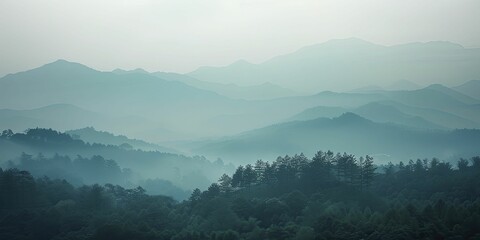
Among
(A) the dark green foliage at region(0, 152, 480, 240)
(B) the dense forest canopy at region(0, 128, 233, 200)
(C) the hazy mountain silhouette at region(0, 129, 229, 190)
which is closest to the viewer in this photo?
(A) the dark green foliage at region(0, 152, 480, 240)

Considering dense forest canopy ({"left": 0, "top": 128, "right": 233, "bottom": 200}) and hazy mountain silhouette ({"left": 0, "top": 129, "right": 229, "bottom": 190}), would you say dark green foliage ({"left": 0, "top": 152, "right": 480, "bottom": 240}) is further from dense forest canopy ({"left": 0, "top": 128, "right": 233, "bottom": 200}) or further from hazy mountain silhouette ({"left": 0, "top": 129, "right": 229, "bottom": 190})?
hazy mountain silhouette ({"left": 0, "top": 129, "right": 229, "bottom": 190})

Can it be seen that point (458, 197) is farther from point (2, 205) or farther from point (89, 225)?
point (2, 205)

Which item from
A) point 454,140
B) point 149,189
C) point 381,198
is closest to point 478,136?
point 454,140

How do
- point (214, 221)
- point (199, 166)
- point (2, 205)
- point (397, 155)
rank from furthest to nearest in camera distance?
point (397, 155)
point (199, 166)
point (2, 205)
point (214, 221)

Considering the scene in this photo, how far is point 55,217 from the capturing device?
48.8m

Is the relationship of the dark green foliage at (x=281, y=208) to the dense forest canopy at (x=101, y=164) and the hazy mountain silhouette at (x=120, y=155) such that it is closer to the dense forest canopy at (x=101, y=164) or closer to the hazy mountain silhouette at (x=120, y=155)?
the dense forest canopy at (x=101, y=164)

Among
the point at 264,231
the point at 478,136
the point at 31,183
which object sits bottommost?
the point at 264,231

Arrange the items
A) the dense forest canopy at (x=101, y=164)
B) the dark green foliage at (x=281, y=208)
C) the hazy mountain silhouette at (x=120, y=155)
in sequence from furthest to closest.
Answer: the hazy mountain silhouette at (x=120, y=155) → the dense forest canopy at (x=101, y=164) → the dark green foliage at (x=281, y=208)

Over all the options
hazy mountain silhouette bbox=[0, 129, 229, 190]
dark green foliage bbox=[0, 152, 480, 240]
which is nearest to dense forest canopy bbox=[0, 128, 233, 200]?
hazy mountain silhouette bbox=[0, 129, 229, 190]

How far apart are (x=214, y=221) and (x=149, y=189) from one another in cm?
6226

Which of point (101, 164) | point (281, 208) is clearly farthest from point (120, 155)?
point (281, 208)

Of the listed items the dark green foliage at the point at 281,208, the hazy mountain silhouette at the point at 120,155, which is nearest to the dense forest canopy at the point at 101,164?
the hazy mountain silhouette at the point at 120,155

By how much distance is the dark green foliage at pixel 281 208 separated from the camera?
116 ft

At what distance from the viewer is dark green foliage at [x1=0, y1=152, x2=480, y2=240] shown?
35406 millimetres
